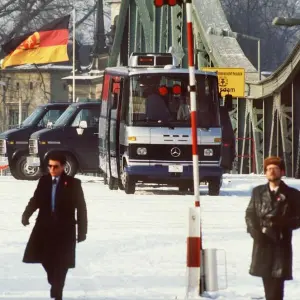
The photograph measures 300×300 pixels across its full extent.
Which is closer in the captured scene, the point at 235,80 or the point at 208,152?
the point at 208,152

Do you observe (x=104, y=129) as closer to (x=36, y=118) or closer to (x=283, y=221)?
(x=36, y=118)

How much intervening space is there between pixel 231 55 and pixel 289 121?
228 inches

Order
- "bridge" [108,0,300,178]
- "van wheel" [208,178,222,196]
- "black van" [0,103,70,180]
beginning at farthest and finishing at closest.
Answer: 1. "bridge" [108,0,300,178]
2. "black van" [0,103,70,180]
3. "van wheel" [208,178,222,196]

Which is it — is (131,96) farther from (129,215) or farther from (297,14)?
(297,14)

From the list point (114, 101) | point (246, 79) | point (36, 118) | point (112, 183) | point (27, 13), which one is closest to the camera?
point (114, 101)

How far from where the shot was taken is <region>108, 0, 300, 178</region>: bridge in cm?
4288

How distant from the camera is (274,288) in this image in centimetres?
1155

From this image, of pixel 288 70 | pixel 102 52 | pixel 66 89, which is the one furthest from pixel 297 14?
pixel 288 70

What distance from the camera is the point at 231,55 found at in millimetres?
49844

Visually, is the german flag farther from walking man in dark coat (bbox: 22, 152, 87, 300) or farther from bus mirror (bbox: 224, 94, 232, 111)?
walking man in dark coat (bbox: 22, 152, 87, 300)

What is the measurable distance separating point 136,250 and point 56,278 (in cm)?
504

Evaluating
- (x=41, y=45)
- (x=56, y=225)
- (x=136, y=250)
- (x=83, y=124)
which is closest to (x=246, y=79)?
(x=41, y=45)

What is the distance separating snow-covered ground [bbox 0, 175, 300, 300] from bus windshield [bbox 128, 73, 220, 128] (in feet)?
4.91

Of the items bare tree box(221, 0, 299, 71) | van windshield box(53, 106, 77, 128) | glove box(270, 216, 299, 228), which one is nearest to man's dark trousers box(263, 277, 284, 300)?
glove box(270, 216, 299, 228)
